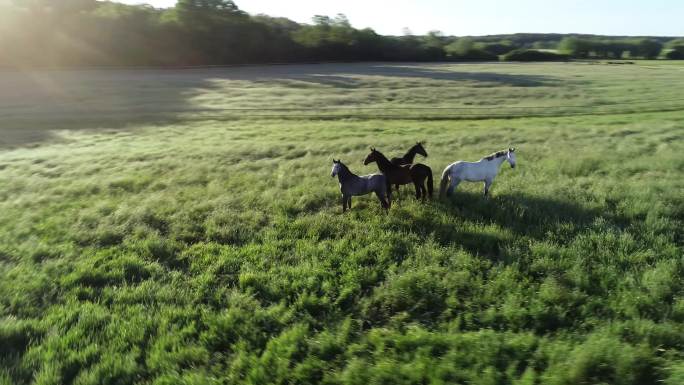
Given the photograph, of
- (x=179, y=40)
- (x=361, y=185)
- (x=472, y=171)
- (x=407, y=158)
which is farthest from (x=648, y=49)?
(x=361, y=185)

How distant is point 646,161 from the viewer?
38.9ft

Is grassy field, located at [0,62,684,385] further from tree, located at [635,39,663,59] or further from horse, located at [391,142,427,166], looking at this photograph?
tree, located at [635,39,663,59]

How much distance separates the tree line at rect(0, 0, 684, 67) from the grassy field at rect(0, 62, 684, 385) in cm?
6157

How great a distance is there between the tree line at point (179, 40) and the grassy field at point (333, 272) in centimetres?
6157

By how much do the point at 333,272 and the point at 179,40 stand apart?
76.2m

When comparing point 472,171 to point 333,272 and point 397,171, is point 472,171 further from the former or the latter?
point 333,272

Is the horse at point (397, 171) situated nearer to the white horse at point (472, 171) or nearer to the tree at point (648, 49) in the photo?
the white horse at point (472, 171)

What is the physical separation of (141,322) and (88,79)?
52.6 m

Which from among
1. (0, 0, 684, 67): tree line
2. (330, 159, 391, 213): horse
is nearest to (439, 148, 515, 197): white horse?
(330, 159, 391, 213): horse

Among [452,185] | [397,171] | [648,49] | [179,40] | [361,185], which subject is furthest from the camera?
[648,49]

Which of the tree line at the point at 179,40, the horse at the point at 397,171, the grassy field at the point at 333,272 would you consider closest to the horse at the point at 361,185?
the horse at the point at 397,171

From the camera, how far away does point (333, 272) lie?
619 centimetres

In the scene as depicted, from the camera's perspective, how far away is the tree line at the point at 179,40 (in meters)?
64.1

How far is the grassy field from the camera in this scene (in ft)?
14.8
